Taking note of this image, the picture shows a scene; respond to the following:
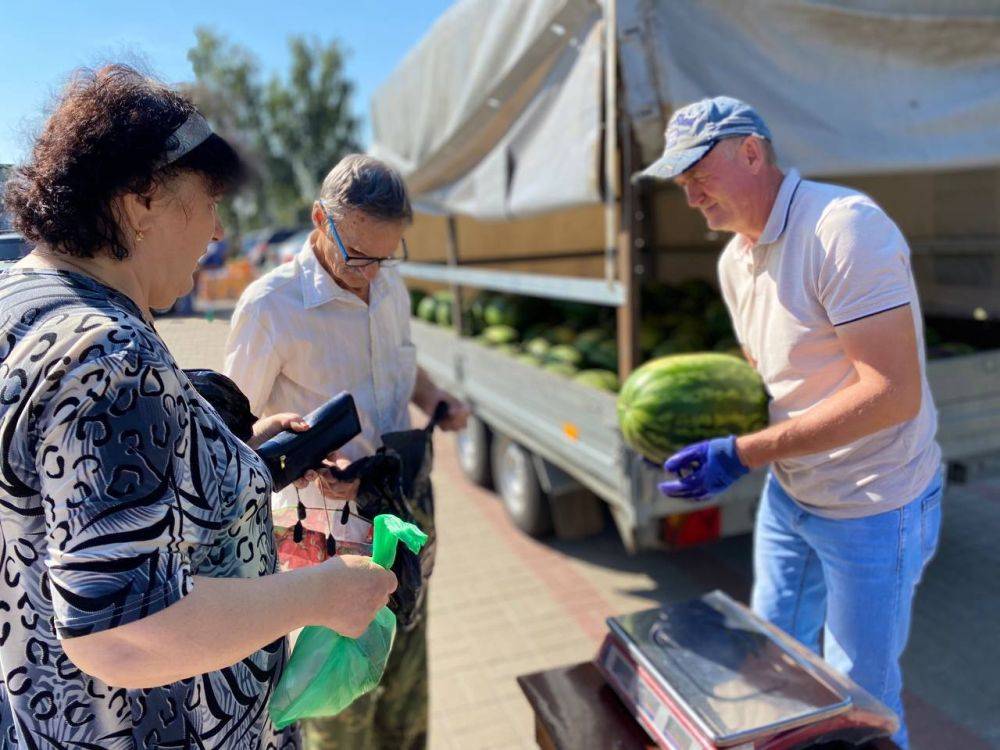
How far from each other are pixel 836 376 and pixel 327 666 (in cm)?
140

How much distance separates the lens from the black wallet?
1.54m

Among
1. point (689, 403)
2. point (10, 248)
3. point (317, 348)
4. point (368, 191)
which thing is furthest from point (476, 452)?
point (10, 248)

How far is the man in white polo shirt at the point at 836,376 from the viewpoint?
172 centimetres

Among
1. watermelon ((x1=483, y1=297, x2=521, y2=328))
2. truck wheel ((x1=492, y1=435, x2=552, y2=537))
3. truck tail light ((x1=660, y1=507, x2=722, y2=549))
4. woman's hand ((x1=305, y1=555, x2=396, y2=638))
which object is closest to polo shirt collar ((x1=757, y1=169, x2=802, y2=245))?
woman's hand ((x1=305, y1=555, x2=396, y2=638))

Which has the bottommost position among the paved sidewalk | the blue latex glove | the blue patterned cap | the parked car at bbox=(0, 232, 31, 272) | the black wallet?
the paved sidewalk

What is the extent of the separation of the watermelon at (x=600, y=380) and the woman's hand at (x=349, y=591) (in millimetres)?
2693

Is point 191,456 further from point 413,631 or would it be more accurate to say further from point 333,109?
point 333,109

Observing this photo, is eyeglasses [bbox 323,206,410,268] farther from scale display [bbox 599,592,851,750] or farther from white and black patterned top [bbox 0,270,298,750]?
scale display [bbox 599,592,851,750]

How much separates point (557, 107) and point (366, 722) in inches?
107

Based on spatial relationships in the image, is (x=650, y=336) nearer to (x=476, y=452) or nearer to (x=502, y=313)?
(x=502, y=313)

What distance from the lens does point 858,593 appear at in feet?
6.26

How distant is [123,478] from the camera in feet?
3.13

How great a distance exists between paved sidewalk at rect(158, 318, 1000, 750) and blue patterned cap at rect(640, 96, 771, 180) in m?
1.28

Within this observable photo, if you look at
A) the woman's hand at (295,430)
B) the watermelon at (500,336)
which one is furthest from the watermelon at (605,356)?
the woman's hand at (295,430)
